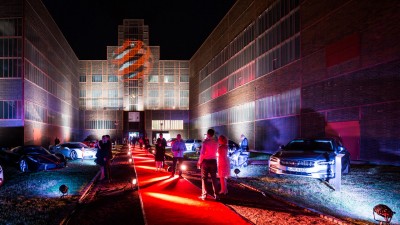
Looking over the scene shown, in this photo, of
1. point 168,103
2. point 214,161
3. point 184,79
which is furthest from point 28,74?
point 184,79

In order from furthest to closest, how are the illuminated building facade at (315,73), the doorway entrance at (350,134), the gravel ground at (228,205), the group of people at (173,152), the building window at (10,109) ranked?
the building window at (10,109) → the doorway entrance at (350,134) → the illuminated building facade at (315,73) → the group of people at (173,152) → the gravel ground at (228,205)

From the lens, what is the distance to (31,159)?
1852 cm

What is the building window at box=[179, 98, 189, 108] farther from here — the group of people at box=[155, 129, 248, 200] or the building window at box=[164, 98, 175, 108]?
the group of people at box=[155, 129, 248, 200]

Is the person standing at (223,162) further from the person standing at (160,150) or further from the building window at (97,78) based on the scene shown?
the building window at (97,78)

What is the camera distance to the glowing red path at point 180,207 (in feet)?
26.6

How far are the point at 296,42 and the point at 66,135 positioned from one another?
46419 mm

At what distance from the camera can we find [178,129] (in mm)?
80312

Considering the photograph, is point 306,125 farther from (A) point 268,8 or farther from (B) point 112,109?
(B) point 112,109

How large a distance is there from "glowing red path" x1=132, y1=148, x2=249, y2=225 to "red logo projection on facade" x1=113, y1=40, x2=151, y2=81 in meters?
68.6

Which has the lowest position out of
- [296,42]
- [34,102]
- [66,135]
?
[66,135]

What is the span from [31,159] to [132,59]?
2512 inches

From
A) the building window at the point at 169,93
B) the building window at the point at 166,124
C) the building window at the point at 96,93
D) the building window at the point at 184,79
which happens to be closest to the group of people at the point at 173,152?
the building window at the point at 166,124

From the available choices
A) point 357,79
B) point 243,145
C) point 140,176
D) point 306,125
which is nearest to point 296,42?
point 306,125

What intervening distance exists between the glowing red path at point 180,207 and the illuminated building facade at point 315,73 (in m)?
14.0
